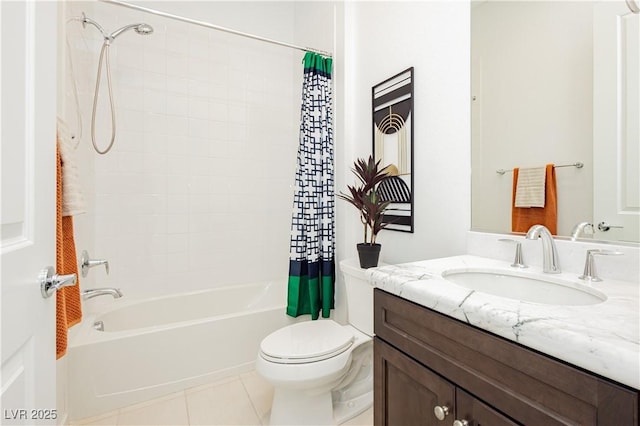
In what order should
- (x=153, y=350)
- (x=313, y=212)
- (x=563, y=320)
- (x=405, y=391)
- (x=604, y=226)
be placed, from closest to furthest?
(x=563, y=320) → (x=405, y=391) → (x=604, y=226) → (x=153, y=350) → (x=313, y=212)

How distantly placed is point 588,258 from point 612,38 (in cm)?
65

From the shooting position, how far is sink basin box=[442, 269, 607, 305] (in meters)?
0.82

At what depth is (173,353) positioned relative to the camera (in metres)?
1.78

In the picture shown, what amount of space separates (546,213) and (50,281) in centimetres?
144

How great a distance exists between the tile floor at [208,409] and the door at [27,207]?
39.9 inches

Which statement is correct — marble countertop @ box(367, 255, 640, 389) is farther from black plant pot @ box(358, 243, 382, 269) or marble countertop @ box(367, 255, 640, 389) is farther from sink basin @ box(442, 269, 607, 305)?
black plant pot @ box(358, 243, 382, 269)

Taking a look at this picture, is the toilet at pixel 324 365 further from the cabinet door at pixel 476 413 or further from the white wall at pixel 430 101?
the cabinet door at pixel 476 413

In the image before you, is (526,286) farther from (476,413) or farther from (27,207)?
(27,207)

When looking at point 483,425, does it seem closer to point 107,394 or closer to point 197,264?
point 107,394

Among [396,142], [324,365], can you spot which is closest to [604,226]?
[396,142]

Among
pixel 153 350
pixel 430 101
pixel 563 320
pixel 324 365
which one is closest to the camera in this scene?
pixel 563 320

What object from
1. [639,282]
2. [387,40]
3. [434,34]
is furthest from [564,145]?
[387,40]

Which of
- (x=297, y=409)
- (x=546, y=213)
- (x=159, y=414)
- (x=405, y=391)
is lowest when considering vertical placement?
(x=159, y=414)

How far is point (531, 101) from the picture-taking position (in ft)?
3.66
